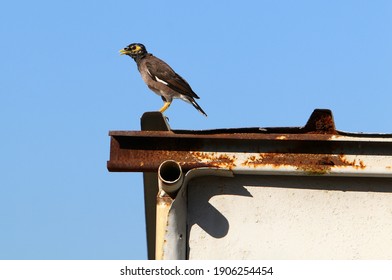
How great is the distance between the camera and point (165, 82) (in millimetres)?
11023

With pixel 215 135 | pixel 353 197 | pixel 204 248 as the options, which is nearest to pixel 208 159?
pixel 215 135

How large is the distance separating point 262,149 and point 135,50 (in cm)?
723

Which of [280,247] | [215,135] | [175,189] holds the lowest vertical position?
[280,247]

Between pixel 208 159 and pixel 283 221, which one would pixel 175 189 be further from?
pixel 283 221

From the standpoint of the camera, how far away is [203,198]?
5.21 meters

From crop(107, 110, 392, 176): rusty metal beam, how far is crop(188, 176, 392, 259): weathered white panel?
13 cm

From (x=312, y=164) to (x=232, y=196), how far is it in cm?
51

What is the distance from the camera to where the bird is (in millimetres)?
10867

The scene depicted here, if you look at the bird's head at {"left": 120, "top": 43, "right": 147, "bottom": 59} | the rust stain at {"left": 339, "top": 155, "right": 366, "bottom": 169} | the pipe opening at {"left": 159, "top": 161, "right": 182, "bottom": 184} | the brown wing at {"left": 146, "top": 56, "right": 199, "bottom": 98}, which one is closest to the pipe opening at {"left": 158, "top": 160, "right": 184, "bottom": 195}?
the pipe opening at {"left": 159, "top": 161, "right": 182, "bottom": 184}

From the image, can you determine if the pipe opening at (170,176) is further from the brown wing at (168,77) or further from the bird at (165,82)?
the brown wing at (168,77)

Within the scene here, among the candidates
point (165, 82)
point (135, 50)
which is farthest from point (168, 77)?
point (135, 50)

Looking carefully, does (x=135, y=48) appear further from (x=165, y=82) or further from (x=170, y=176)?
(x=170, y=176)

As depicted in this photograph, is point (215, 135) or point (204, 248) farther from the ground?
point (215, 135)

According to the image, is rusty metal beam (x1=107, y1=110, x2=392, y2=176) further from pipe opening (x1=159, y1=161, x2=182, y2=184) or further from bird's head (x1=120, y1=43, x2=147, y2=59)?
bird's head (x1=120, y1=43, x2=147, y2=59)
